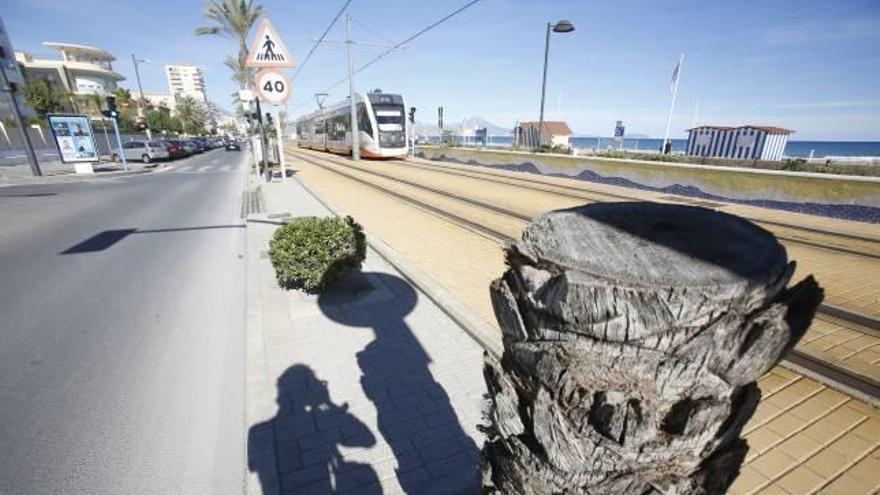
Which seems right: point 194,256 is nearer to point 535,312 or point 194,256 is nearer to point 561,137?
point 535,312

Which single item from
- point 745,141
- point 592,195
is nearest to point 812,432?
point 592,195

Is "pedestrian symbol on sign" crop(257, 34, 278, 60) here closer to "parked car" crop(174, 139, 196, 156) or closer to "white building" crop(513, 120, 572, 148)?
→ "white building" crop(513, 120, 572, 148)

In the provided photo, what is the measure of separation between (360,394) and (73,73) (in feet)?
326

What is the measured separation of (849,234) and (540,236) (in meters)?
10.8

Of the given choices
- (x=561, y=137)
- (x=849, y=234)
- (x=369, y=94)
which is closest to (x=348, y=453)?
(x=849, y=234)

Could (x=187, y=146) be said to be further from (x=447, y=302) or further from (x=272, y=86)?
(x=447, y=302)

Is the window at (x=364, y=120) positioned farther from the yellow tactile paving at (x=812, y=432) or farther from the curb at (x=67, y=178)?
the yellow tactile paving at (x=812, y=432)

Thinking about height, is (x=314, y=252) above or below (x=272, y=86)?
below

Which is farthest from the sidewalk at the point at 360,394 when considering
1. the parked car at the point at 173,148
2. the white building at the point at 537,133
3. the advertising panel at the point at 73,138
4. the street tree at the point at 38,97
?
the street tree at the point at 38,97

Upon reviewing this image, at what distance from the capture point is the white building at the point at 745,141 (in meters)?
26.5

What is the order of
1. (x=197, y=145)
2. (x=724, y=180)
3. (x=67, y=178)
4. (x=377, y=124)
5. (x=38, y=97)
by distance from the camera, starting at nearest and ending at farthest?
(x=724, y=180), (x=67, y=178), (x=377, y=124), (x=197, y=145), (x=38, y=97)

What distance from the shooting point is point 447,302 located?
503cm

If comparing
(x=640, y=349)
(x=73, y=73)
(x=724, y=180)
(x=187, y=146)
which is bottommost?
(x=187, y=146)

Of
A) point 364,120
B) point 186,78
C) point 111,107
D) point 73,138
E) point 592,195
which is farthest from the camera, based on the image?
point 186,78
